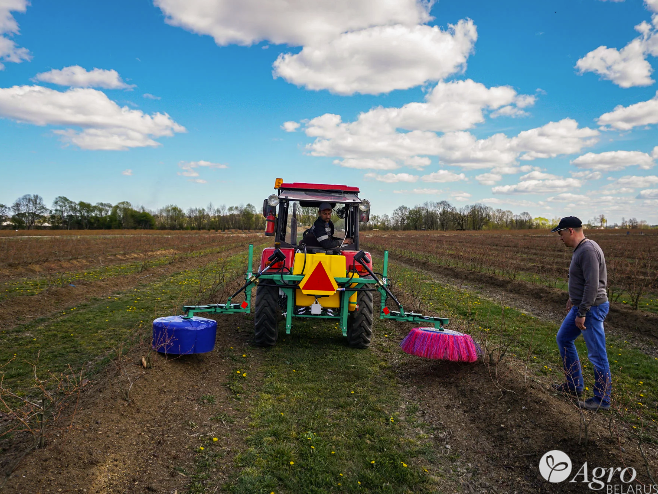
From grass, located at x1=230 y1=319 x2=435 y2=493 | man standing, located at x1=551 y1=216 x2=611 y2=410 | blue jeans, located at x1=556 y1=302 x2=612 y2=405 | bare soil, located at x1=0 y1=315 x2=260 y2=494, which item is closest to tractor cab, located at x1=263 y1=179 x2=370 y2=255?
grass, located at x1=230 y1=319 x2=435 y2=493

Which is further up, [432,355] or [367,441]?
[432,355]

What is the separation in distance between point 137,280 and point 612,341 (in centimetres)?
1394

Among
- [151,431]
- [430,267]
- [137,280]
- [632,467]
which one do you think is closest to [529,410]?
[632,467]

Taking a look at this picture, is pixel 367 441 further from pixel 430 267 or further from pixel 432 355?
pixel 430 267

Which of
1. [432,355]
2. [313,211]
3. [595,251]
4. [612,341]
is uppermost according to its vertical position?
[313,211]

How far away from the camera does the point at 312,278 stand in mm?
6125

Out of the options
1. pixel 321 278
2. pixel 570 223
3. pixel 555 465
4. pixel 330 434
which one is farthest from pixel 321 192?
pixel 555 465

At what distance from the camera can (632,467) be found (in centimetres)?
326

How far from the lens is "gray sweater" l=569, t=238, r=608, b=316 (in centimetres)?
437

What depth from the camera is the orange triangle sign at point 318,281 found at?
241 inches

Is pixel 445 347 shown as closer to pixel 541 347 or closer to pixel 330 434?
pixel 330 434

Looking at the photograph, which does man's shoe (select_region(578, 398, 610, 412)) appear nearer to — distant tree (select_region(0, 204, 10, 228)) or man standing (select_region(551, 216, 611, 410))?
man standing (select_region(551, 216, 611, 410))

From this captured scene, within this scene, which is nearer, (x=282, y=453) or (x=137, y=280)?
(x=282, y=453)

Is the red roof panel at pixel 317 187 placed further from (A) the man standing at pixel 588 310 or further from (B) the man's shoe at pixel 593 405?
(B) the man's shoe at pixel 593 405
